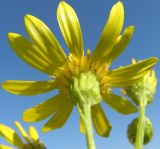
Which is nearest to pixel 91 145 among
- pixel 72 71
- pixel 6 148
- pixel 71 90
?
pixel 71 90

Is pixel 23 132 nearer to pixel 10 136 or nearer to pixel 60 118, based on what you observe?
pixel 10 136

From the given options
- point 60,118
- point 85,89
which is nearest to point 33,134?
point 60,118

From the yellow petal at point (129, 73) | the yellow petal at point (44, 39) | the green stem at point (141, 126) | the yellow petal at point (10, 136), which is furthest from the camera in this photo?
the yellow petal at point (10, 136)

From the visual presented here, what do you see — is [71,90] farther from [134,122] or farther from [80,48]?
[134,122]

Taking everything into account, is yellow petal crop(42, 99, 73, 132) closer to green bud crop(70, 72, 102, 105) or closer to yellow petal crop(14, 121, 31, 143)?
green bud crop(70, 72, 102, 105)

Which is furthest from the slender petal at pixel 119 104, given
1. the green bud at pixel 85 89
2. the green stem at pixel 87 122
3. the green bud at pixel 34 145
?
the green bud at pixel 34 145

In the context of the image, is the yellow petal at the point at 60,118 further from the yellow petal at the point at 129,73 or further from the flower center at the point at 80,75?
the yellow petal at the point at 129,73

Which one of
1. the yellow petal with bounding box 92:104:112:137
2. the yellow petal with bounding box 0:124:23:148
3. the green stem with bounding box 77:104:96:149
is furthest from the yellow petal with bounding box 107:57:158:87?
the yellow petal with bounding box 0:124:23:148
